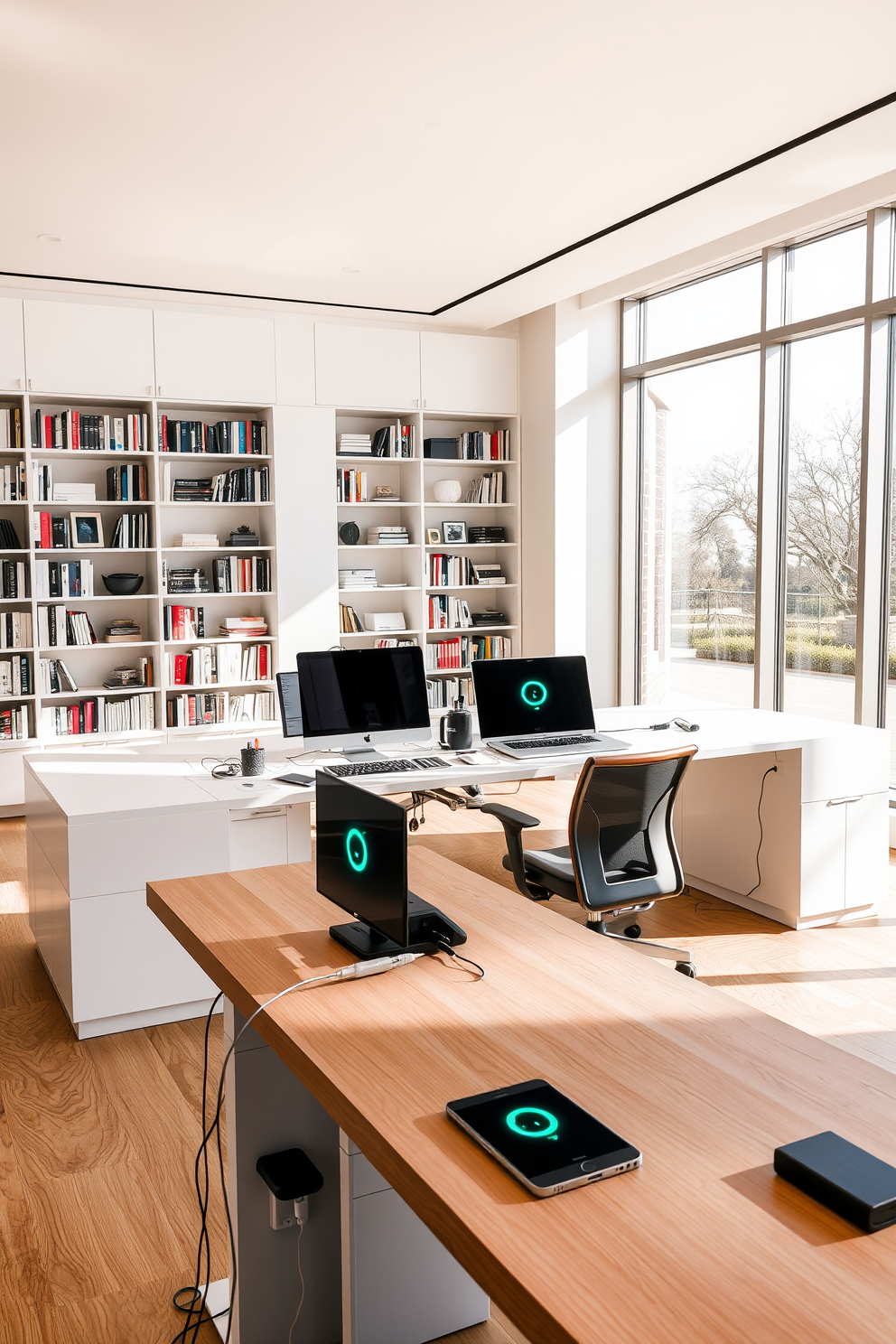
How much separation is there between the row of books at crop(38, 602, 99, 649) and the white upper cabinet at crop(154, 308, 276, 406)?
1.46m

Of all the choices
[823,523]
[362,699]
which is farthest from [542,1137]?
[823,523]

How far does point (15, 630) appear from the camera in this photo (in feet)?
20.6

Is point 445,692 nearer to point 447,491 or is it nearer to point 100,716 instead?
point 447,491

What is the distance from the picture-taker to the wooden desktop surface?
94 centimetres

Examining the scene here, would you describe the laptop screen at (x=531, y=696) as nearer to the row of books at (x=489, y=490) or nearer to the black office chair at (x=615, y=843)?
the black office chair at (x=615, y=843)

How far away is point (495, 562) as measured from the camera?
25.6ft

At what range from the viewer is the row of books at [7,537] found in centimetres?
622

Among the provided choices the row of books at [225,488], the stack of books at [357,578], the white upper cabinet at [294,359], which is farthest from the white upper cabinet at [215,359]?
the stack of books at [357,578]

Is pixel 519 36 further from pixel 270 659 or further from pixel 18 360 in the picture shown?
pixel 270 659

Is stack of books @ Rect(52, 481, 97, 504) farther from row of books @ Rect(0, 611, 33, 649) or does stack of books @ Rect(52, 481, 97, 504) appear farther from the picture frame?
row of books @ Rect(0, 611, 33, 649)

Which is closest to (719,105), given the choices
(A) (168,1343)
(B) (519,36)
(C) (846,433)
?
(B) (519,36)

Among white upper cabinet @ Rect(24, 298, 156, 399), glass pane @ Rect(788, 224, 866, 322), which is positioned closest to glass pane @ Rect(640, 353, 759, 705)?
glass pane @ Rect(788, 224, 866, 322)

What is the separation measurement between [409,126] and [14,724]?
13.8 ft

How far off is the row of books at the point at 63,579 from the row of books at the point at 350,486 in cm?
175
